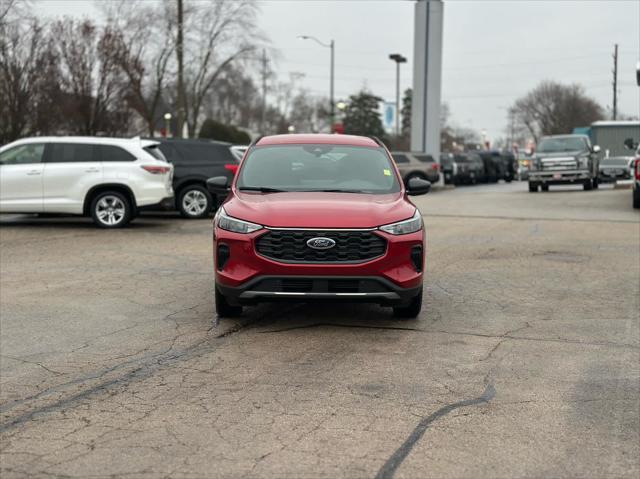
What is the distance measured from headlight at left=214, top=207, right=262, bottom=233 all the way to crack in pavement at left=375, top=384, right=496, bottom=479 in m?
2.47

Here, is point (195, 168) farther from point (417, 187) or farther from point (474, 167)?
point (474, 167)

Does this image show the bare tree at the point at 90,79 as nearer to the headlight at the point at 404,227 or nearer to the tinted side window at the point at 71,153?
the tinted side window at the point at 71,153

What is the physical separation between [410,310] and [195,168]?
469 inches

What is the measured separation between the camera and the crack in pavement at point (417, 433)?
13.6 ft

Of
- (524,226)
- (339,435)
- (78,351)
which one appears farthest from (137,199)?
(339,435)

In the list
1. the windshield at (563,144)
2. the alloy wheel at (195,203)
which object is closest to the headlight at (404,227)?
the alloy wheel at (195,203)

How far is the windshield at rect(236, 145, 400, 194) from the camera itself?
8195 millimetres

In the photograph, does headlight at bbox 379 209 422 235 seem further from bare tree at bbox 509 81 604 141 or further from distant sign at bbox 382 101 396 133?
bare tree at bbox 509 81 604 141

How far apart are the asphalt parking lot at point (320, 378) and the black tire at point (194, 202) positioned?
7.81m

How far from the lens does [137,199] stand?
53.8ft

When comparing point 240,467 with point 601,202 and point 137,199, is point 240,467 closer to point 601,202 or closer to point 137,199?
point 137,199

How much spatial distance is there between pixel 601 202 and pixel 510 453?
20739mm

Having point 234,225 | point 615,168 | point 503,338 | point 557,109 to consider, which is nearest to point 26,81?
point 234,225

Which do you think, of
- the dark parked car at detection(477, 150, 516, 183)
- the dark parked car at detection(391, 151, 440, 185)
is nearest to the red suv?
the dark parked car at detection(391, 151, 440, 185)
